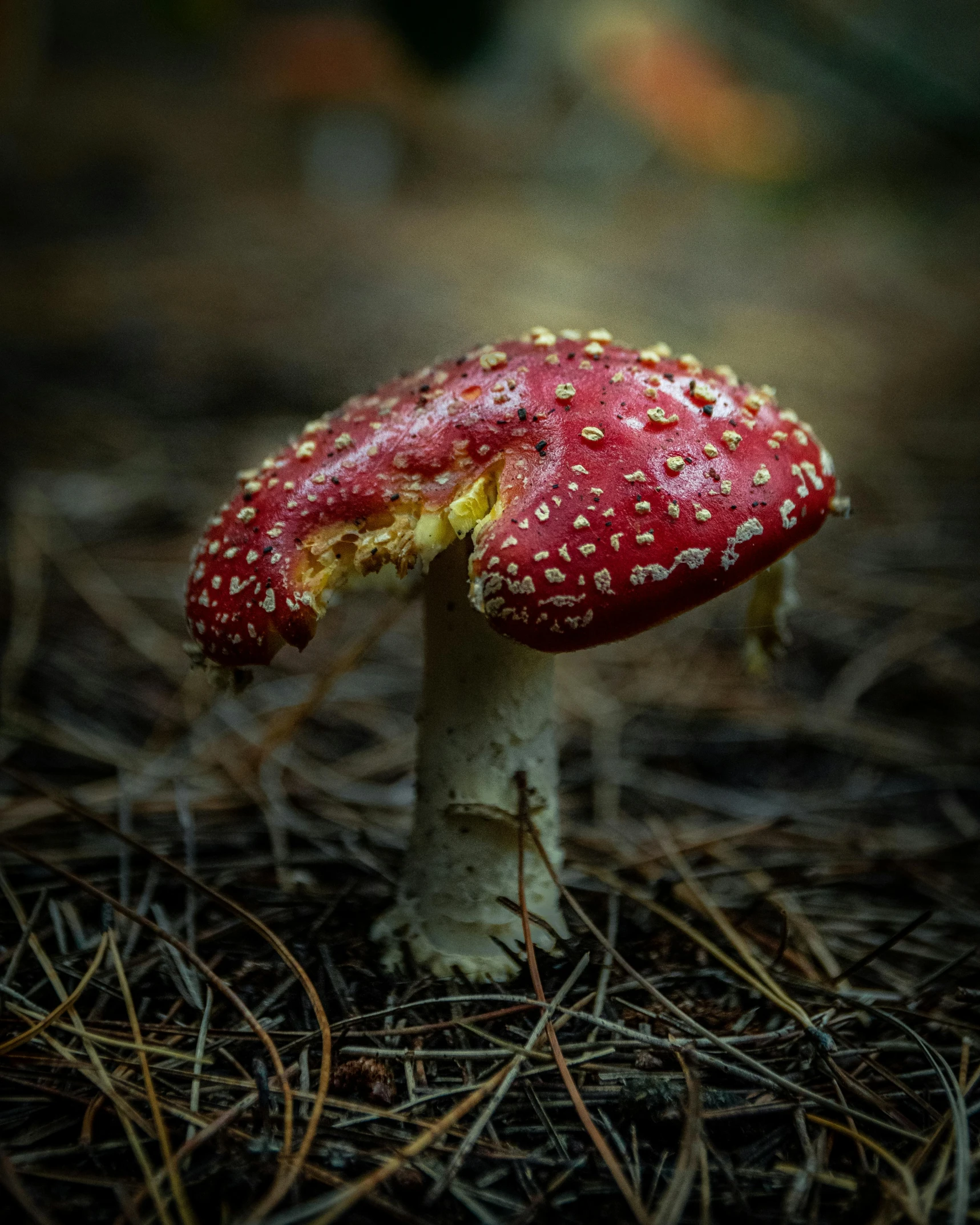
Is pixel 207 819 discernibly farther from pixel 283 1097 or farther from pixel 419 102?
pixel 419 102

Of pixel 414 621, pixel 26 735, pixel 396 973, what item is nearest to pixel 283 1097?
pixel 396 973

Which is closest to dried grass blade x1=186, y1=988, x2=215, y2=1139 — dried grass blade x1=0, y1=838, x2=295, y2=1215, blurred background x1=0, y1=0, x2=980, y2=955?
dried grass blade x1=0, y1=838, x2=295, y2=1215

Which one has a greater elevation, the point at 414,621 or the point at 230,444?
the point at 230,444

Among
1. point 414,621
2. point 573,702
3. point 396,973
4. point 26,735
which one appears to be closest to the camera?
point 396,973

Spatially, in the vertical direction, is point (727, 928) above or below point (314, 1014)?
above

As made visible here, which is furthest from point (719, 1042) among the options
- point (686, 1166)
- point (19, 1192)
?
point (19, 1192)

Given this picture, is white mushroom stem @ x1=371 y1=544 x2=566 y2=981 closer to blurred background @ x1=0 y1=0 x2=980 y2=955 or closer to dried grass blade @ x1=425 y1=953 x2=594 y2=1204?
dried grass blade @ x1=425 y1=953 x2=594 y2=1204

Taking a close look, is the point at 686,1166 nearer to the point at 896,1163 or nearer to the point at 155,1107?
the point at 896,1163
